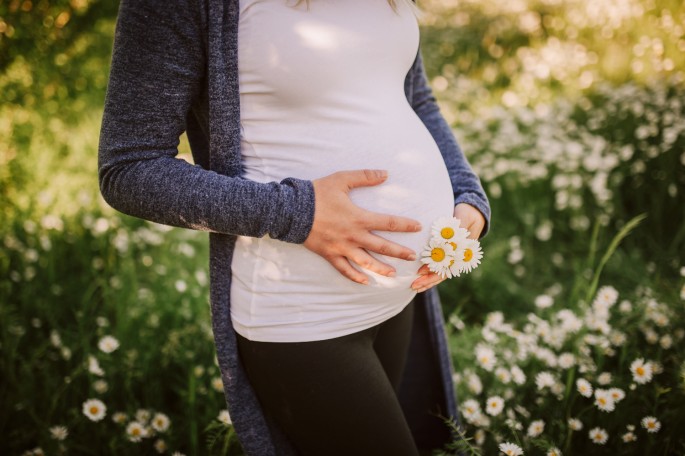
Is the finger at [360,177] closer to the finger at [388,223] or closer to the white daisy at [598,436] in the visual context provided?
the finger at [388,223]

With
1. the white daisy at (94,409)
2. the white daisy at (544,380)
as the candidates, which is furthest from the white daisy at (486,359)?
the white daisy at (94,409)

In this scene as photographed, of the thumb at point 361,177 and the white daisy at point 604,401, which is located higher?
the thumb at point 361,177

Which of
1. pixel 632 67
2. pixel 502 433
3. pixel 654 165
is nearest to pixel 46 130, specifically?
pixel 502 433

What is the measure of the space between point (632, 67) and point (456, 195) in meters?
3.42

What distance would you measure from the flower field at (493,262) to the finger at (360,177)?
0.62 metres

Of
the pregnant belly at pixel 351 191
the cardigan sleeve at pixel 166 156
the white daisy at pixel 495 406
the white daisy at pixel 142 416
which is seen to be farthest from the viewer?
the white daisy at pixel 142 416

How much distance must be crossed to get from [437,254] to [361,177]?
23 centimetres

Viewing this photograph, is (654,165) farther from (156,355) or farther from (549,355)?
(156,355)

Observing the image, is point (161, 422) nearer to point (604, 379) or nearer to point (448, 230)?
point (448, 230)

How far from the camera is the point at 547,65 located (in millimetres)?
4188

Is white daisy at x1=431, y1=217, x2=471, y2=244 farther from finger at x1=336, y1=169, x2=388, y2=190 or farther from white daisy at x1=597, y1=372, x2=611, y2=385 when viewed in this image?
white daisy at x1=597, y1=372, x2=611, y2=385

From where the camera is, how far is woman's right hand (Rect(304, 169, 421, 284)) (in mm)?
911

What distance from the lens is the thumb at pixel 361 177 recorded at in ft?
3.06

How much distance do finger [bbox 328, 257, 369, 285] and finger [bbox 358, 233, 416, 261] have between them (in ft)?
0.15
